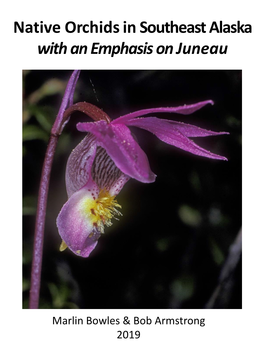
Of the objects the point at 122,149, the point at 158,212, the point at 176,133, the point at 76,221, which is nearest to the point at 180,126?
the point at 176,133

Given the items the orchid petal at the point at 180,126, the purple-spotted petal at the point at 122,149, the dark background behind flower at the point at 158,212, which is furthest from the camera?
the dark background behind flower at the point at 158,212

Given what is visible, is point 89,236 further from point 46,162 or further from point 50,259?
point 50,259

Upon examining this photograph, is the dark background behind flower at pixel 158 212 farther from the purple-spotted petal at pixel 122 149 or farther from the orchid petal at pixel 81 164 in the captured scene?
the purple-spotted petal at pixel 122 149

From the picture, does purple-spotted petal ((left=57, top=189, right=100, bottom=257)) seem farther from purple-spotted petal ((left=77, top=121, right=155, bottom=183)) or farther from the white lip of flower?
purple-spotted petal ((left=77, top=121, right=155, bottom=183))

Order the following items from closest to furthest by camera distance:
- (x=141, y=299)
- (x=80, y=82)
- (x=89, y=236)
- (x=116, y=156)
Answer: (x=116, y=156) < (x=89, y=236) < (x=80, y=82) < (x=141, y=299)

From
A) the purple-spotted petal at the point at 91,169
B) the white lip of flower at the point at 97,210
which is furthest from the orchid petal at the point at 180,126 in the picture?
the white lip of flower at the point at 97,210
